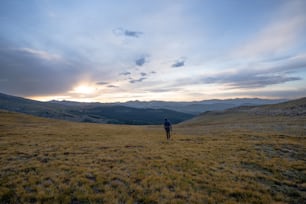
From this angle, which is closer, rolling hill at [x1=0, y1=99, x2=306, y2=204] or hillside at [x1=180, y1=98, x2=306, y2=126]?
rolling hill at [x1=0, y1=99, x2=306, y2=204]

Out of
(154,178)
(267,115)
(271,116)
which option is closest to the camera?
(154,178)

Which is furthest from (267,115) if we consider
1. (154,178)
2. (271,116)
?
(154,178)

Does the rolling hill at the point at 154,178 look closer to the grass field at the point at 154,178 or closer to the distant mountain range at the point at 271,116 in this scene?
the grass field at the point at 154,178

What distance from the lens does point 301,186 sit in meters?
8.41

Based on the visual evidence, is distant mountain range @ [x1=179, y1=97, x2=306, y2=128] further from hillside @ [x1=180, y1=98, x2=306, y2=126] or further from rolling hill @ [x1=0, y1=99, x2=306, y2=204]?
rolling hill @ [x1=0, y1=99, x2=306, y2=204]

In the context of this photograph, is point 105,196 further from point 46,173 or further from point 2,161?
point 2,161

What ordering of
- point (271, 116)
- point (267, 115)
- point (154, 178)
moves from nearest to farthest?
point (154, 178) < point (271, 116) < point (267, 115)

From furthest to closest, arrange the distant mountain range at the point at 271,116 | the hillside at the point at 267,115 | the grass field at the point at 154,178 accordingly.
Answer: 1. the hillside at the point at 267,115
2. the distant mountain range at the point at 271,116
3. the grass field at the point at 154,178

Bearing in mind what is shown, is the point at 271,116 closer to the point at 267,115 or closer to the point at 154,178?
the point at 267,115

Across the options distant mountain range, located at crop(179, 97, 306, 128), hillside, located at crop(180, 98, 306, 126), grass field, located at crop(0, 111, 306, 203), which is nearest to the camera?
grass field, located at crop(0, 111, 306, 203)

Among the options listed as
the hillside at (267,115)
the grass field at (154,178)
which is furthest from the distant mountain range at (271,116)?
the grass field at (154,178)

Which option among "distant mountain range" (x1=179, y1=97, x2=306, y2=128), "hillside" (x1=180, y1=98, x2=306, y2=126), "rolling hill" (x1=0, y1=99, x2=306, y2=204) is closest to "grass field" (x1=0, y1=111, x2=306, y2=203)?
"rolling hill" (x1=0, y1=99, x2=306, y2=204)

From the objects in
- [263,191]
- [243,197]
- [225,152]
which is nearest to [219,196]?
[243,197]

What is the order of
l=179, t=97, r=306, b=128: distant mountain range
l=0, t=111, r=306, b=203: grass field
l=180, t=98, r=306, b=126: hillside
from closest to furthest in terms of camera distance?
1. l=0, t=111, r=306, b=203: grass field
2. l=179, t=97, r=306, b=128: distant mountain range
3. l=180, t=98, r=306, b=126: hillside
